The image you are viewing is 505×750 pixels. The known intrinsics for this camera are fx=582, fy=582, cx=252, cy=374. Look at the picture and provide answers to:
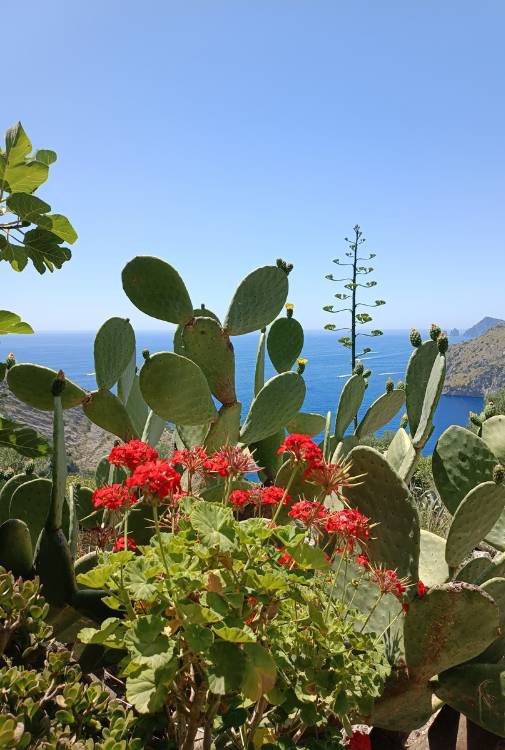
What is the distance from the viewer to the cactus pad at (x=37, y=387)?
178 centimetres

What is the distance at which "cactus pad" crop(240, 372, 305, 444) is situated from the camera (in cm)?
195

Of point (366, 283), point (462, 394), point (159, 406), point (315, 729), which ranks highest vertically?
point (366, 283)

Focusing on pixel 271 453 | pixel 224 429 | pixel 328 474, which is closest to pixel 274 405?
pixel 224 429

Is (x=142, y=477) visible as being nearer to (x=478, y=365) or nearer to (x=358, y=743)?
(x=358, y=743)

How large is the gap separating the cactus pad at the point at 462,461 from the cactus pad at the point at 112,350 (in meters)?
1.04

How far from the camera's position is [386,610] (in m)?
1.54

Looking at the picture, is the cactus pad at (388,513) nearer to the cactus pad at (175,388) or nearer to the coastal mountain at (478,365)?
the cactus pad at (175,388)

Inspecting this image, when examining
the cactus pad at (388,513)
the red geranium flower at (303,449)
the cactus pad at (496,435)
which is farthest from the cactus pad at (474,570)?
the red geranium flower at (303,449)

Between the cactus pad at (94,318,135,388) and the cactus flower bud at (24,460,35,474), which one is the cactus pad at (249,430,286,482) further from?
the cactus flower bud at (24,460,35,474)

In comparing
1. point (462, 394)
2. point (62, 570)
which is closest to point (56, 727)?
point (62, 570)

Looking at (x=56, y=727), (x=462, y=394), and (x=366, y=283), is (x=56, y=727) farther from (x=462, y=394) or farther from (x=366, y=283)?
(x=462, y=394)

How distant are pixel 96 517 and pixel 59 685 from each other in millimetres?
1143

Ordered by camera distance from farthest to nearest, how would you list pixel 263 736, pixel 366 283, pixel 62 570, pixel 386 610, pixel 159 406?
pixel 366 283, pixel 159 406, pixel 386 610, pixel 62 570, pixel 263 736

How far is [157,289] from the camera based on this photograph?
1912 millimetres
